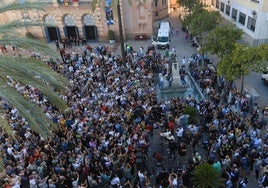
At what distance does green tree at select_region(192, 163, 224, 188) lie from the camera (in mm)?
13750

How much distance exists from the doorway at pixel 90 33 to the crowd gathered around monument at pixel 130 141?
16113mm

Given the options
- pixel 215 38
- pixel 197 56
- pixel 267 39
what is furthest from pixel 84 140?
pixel 267 39

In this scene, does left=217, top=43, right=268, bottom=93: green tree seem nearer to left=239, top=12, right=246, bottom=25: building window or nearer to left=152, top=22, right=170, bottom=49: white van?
left=152, top=22, right=170, bottom=49: white van

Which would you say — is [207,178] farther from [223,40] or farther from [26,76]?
[223,40]

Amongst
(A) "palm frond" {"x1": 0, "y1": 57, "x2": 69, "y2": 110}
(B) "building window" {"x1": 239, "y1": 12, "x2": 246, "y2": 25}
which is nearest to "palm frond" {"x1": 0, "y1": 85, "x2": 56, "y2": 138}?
(A) "palm frond" {"x1": 0, "y1": 57, "x2": 69, "y2": 110}

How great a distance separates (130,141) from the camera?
16188 mm

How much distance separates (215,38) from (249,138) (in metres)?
10.4

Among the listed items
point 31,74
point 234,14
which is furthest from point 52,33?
point 31,74

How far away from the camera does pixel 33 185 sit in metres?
14.0

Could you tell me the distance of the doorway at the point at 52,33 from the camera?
1499 inches

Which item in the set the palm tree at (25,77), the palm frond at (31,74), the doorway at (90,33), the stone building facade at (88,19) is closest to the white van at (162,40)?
the stone building facade at (88,19)

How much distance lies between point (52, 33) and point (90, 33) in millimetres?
4858

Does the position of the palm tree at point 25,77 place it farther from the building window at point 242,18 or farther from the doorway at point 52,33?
the building window at point 242,18

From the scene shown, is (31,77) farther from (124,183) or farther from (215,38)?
(215,38)
